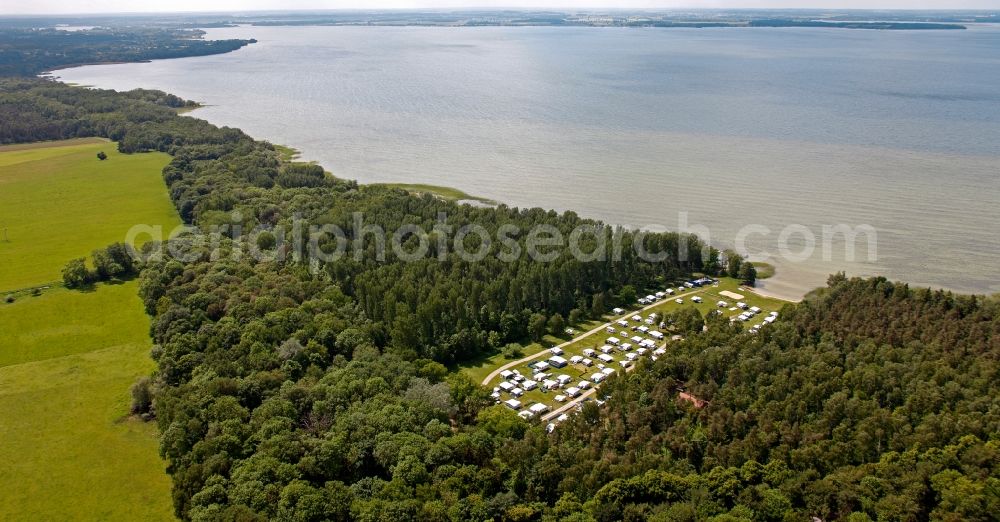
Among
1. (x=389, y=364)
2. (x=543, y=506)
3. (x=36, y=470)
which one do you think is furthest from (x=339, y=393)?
(x=36, y=470)

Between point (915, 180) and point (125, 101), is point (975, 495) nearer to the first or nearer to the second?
point (915, 180)

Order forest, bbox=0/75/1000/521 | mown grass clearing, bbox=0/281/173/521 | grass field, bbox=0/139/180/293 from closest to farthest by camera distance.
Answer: forest, bbox=0/75/1000/521
mown grass clearing, bbox=0/281/173/521
grass field, bbox=0/139/180/293

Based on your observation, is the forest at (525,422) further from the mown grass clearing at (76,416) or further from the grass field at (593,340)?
the mown grass clearing at (76,416)

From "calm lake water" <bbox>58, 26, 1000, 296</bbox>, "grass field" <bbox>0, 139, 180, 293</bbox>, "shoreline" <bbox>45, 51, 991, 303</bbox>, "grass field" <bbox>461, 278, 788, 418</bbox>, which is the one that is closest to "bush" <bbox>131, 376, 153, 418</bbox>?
"grass field" <bbox>461, 278, 788, 418</bbox>

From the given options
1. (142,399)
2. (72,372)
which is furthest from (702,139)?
(72,372)

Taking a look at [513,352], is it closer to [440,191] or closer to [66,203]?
[440,191]

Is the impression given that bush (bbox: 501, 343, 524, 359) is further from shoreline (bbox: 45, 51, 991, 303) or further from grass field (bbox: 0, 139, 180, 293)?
grass field (bbox: 0, 139, 180, 293)
